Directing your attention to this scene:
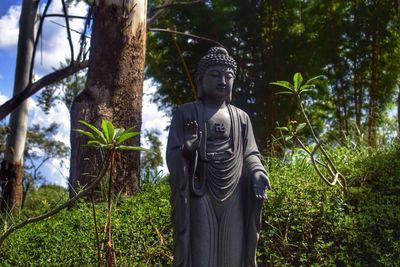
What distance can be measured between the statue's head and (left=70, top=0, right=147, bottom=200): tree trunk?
2524 mm

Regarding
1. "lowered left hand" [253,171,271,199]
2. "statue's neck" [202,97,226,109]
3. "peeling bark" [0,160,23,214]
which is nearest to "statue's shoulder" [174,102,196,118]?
"statue's neck" [202,97,226,109]

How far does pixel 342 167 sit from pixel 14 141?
17.9 feet

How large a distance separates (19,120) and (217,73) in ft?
19.5

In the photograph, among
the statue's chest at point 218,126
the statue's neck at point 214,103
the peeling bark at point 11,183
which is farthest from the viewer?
the peeling bark at point 11,183

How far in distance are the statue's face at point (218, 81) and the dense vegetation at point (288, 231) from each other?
1.62 metres

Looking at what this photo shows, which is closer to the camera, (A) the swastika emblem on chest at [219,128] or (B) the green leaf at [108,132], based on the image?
(B) the green leaf at [108,132]

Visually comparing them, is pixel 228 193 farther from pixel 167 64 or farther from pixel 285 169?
pixel 167 64

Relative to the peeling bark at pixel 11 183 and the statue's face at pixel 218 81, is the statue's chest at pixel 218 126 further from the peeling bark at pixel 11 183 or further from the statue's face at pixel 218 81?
the peeling bark at pixel 11 183

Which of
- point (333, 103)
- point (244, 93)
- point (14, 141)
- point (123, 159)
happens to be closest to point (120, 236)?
point (123, 159)

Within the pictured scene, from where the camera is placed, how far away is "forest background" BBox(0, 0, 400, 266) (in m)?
4.46

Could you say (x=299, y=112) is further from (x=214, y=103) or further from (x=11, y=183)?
(x=214, y=103)

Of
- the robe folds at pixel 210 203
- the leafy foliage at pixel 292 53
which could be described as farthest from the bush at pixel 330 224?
the leafy foliage at pixel 292 53

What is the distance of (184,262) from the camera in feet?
9.96

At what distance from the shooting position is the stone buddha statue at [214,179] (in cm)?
307
